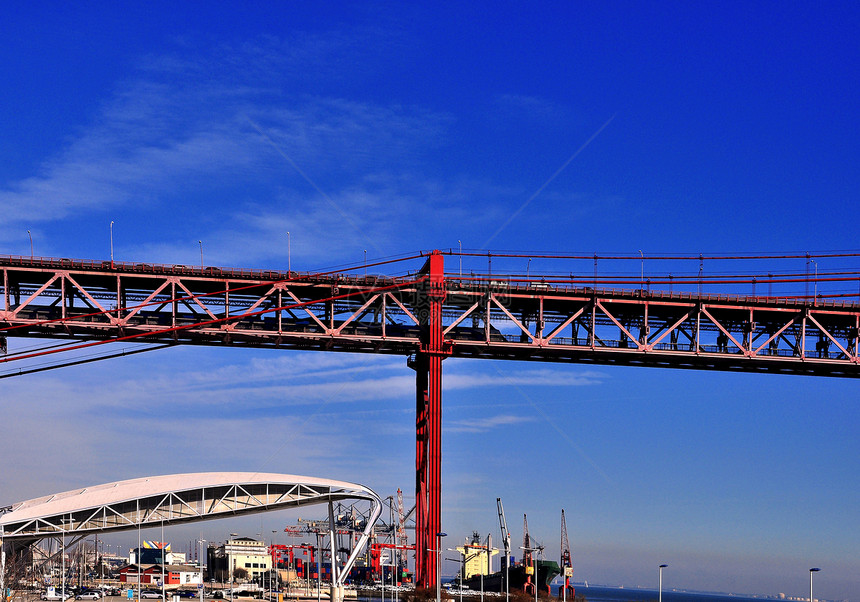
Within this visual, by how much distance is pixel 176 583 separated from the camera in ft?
539

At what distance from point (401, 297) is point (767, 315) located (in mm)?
36272

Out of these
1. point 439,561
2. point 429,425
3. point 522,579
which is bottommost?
point 522,579

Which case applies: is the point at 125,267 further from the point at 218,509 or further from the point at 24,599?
the point at 24,599

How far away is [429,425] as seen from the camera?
3295 inches

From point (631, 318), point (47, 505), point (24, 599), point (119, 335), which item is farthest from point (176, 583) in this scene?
point (631, 318)

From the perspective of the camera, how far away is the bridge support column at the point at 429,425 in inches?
3282

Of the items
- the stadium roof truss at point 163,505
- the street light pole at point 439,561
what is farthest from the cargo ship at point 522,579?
the street light pole at point 439,561

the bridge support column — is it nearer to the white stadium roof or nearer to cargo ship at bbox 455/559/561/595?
the white stadium roof

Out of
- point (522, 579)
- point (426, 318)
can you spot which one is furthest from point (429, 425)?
point (522, 579)

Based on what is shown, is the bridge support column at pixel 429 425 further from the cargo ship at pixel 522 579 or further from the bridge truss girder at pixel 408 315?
the cargo ship at pixel 522 579

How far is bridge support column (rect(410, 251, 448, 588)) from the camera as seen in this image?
8338 centimetres

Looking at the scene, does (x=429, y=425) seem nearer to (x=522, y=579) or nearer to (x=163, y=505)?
(x=163, y=505)

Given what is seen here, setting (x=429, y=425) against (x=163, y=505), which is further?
(x=163, y=505)

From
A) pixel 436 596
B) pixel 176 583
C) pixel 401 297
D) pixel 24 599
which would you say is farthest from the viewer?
pixel 176 583
